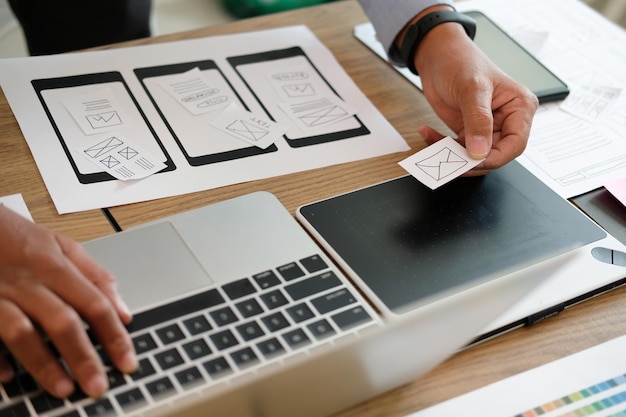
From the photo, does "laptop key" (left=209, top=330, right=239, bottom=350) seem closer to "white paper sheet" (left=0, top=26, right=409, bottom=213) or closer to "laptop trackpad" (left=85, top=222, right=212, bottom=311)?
"laptop trackpad" (left=85, top=222, right=212, bottom=311)

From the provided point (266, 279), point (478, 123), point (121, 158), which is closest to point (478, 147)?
point (478, 123)

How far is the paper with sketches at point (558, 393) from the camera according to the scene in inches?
25.3

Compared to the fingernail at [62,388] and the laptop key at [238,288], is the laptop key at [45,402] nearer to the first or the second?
the fingernail at [62,388]

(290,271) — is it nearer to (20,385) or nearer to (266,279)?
(266,279)

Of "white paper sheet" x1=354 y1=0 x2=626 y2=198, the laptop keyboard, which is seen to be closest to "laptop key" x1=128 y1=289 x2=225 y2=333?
the laptop keyboard

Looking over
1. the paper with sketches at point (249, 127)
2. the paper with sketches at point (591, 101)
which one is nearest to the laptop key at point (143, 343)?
the paper with sketches at point (249, 127)

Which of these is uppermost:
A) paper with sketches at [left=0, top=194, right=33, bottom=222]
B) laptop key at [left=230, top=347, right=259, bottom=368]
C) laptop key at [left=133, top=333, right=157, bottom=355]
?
paper with sketches at [left=0, top=194, right=33, bottom=222]

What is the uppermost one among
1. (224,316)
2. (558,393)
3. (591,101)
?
(224,316)

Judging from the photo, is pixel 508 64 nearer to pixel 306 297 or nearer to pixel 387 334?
pixel 306 297

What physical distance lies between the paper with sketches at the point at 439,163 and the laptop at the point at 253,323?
0.15m

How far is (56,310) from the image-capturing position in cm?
58

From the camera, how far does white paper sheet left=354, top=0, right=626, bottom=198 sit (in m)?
0.93

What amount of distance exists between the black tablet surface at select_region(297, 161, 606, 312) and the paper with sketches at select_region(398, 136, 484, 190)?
22 mm

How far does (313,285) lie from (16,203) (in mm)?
329
